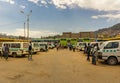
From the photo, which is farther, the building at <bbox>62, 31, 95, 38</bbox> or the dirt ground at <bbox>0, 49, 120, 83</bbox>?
the building at <bbox>62, 31, 95, 38</bbox>

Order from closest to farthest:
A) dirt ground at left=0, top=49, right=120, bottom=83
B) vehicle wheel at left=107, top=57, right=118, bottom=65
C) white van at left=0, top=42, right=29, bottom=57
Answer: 1. dirt ground at left=0, top=49, right=120, bottom=83
2. vehicle wheel at left=107, top=57, right=118, bottom=65
3. white van at left=0, top=42, right=29, bottom=57

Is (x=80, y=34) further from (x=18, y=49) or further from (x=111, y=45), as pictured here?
(x=111, y=45)

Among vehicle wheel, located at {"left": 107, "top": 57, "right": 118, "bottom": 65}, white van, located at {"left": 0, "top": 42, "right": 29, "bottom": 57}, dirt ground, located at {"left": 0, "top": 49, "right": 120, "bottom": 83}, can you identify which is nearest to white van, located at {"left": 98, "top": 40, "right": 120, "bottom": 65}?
vehicle wheel, located at {"left": 107, "top": 57, "right": 118, "bottom": 65}

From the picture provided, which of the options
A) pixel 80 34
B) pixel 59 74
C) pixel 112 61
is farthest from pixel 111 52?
pixel 80 34

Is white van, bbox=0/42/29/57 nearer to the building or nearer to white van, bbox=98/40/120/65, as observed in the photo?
white van, bbox=98/40/120/65

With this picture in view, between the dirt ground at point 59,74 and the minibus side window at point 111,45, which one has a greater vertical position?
the minibus side window at point 111,45

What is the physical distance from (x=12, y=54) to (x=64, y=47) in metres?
37.6

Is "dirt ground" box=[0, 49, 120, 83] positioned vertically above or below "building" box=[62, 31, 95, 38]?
below

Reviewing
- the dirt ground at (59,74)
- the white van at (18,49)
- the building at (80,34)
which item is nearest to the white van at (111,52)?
the dirt ground at (59,74)

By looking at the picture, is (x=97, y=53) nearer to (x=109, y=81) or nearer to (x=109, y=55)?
(x=109, y=55)

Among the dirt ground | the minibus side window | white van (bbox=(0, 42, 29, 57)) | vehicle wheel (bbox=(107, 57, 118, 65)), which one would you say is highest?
the minibus side window

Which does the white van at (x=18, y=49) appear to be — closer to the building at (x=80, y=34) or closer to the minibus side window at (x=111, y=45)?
the minibus side window at (x=111, y=45)

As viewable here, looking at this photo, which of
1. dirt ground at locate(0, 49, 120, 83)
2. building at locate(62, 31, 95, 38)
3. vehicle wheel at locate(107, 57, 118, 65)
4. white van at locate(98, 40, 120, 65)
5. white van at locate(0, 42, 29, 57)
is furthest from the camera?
building at locate(62, 31, 95, 38)

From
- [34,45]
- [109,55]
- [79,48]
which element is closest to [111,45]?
[109,55]
